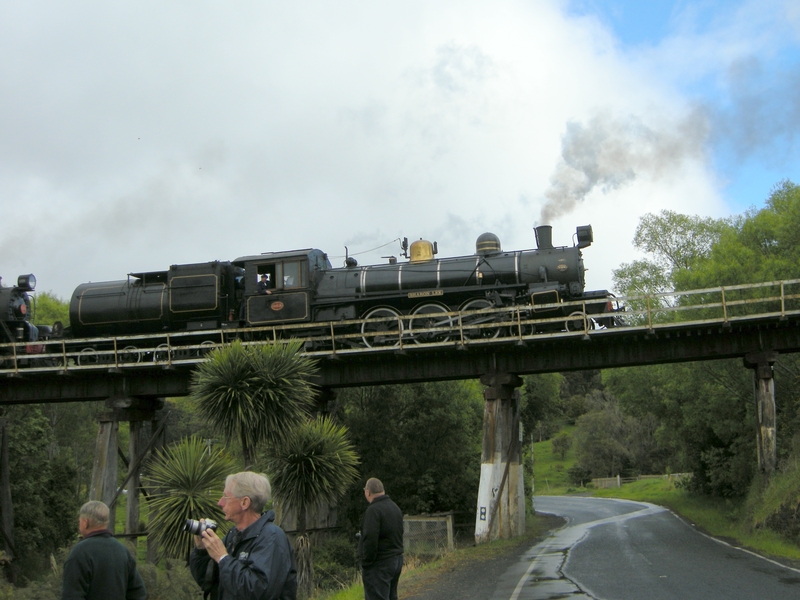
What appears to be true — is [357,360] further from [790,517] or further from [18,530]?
[18,530]

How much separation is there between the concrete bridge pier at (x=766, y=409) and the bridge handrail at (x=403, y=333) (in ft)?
4.76

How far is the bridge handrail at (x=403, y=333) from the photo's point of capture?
2056cm

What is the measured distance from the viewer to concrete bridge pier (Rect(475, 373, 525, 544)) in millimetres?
21656

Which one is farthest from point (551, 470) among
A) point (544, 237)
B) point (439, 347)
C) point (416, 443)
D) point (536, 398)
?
point (439, 347)

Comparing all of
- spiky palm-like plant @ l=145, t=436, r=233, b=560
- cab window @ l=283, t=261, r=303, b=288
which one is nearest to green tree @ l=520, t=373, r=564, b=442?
cab window @ l=283, t=261, r=303, b=288

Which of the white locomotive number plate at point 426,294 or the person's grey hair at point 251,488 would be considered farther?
the white locomotive number plate at point 426,294

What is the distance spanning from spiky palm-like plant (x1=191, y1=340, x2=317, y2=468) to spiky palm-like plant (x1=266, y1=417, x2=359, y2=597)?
1.52 ft

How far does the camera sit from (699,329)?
21.0 m

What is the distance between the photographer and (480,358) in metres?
23.0

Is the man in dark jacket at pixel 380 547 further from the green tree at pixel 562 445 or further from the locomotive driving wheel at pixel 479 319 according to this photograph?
the green tree at pixel 562 445

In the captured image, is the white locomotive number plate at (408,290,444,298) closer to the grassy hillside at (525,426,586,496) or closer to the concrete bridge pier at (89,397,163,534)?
the concrete bridge pier at (89,397,163,534)

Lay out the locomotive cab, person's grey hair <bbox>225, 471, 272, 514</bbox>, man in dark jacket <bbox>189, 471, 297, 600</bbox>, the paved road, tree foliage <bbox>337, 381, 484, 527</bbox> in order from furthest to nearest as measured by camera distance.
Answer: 1. tree foliage <bbox>337, 381, 484, 527</bbox>
2. the locomotive cab
3. the paved road
4. person's grey hair <bbox>225, 471, 272, 514</bbox>
5. man in dark jacket <bbox>189, 471, 297, 600</bbox>

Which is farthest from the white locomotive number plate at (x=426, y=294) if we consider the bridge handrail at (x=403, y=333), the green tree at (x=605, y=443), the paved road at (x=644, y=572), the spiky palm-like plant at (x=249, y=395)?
the green tree at (x=605, y=443)

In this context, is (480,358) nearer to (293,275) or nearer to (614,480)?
(293,275)
